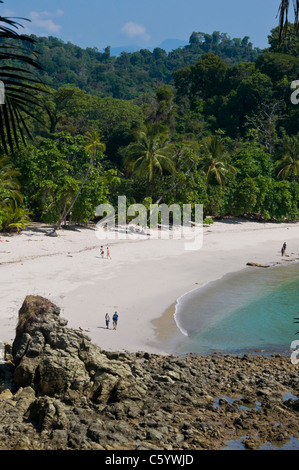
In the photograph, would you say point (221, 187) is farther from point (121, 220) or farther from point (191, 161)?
point (121, 220)

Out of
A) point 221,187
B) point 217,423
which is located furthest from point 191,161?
point 217,423

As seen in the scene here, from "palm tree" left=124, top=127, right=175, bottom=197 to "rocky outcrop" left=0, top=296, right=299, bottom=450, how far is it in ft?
87.6

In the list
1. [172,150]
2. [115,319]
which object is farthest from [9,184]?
[115,319]

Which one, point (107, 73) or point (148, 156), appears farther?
point (107, 73)

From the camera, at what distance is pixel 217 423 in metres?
11.9

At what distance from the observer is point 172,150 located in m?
42.5

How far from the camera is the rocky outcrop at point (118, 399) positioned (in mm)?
10406

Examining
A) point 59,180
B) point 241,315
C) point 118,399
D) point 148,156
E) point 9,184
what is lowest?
point 241,315

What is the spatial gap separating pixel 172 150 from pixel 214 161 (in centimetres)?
635

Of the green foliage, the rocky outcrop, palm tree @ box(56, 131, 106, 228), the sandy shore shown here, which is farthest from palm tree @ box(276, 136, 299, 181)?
the rocky outcrop

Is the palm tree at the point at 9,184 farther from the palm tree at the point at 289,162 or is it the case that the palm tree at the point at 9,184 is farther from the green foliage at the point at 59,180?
the palm tree at the point at 289,162

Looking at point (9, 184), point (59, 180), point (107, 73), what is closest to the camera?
point (9, 184)

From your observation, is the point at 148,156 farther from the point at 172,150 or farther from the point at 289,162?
the point at 289,162
